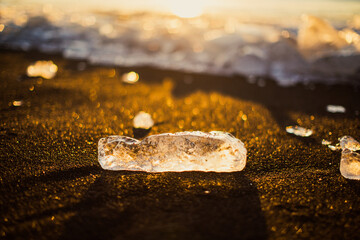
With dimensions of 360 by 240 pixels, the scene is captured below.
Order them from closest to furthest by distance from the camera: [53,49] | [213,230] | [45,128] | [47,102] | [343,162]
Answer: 1. [213,230]
2. [343,162]
3. [45,128]
4. [47,102]
5. [53,49]

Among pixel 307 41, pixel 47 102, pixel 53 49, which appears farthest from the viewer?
pixel 53 49

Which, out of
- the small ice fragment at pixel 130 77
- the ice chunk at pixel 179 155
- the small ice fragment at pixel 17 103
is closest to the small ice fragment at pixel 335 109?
the ice chunk at pixel 179 155

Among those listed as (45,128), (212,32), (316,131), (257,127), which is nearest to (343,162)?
(316,131)

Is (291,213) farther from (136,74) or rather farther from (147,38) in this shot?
(147,38)

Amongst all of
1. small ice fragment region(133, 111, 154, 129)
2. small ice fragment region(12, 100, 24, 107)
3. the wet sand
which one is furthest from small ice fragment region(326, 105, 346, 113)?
small ice fragment region(12, 100, 24, 107)

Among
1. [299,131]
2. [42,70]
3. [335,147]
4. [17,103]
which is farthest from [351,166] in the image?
[42,70]

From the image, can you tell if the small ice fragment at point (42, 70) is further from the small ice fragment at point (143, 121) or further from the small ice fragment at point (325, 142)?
the small ice fragment at point (325, 142)

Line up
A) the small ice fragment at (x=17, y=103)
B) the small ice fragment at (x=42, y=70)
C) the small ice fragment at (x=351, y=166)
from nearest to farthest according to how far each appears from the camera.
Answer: the small ice fragment at (x=351, y=166) < the small ice fragment at (x=17, y=103) < the small ice fragment at (x=42, y=70)
